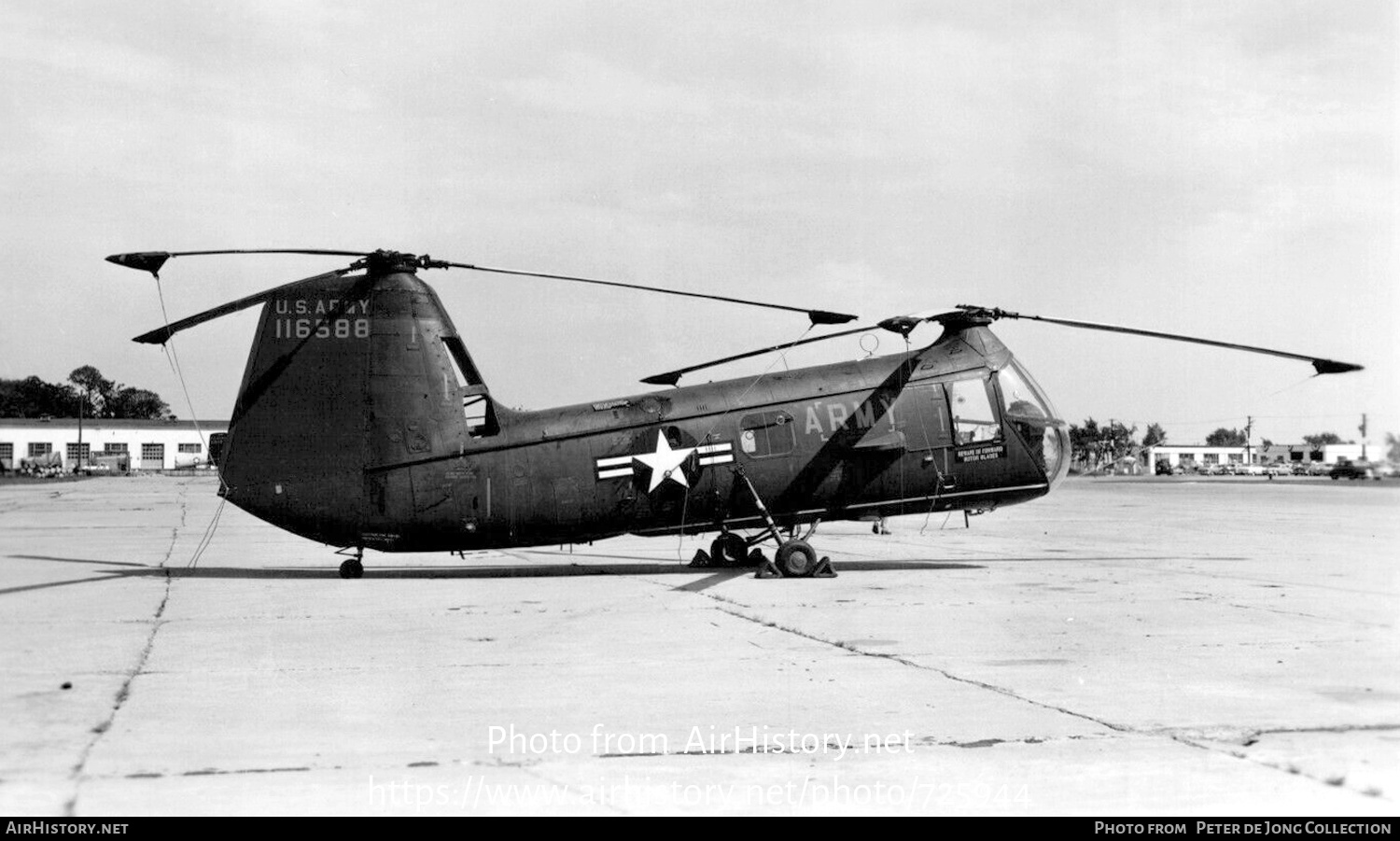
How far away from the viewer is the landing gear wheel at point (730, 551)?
56.3 feet

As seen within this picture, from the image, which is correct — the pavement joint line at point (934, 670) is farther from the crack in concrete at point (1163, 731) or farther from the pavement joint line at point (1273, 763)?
the pavement joint line at point (1273, 763)

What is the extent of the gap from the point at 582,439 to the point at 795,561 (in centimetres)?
326

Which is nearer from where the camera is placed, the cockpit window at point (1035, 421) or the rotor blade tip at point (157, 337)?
the rotor blade tip at point (157, 337)

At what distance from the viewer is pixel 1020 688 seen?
7742 mm

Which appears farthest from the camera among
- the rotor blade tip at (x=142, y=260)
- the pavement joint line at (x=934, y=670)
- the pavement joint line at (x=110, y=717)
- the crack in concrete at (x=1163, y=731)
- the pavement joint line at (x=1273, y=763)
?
the rotor blade tip at (x=142, y=260)

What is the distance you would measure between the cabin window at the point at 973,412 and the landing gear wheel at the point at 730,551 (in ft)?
11.7

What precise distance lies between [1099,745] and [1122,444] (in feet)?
456

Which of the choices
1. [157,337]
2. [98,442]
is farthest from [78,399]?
[157,337]

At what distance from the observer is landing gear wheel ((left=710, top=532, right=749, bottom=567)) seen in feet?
56.3

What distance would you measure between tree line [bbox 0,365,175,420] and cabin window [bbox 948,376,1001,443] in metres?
155

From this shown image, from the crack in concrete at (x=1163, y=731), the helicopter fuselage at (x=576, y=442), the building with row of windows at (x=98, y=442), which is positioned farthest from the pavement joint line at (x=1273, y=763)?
the building with row of windows at (x=98, y=442)
